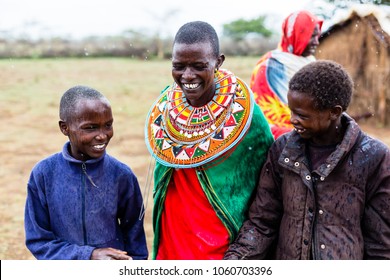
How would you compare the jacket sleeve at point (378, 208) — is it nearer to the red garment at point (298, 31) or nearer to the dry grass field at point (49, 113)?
the dry grass field at point (49, 113)

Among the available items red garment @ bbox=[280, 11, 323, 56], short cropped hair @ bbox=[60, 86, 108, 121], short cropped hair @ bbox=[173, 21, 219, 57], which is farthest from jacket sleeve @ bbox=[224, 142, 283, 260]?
red garment @ bbox=[280, 11, 323, 56]

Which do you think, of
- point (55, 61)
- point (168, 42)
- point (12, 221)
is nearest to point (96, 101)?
point (12, 221)

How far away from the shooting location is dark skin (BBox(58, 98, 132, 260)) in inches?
90.8

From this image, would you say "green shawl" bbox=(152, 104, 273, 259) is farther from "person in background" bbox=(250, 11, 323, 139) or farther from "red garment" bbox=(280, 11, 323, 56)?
"red garment" bbox=(280, 11, 323, 56)

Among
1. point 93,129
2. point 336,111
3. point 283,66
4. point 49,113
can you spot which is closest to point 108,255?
point 93,129

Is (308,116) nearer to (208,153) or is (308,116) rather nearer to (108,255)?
(208,153)

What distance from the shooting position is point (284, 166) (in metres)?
2.28

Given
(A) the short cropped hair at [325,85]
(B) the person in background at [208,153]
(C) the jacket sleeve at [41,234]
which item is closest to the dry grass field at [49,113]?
(B) the person in background at [208,153]

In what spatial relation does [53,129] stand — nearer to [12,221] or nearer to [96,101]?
[12,221]

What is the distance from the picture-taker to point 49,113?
40.0 feet

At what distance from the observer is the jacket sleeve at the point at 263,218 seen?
237cm

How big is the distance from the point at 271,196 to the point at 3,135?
28.3 ft

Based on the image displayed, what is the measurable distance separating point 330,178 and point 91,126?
1041 millimetres

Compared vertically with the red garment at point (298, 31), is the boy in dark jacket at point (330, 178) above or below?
below
